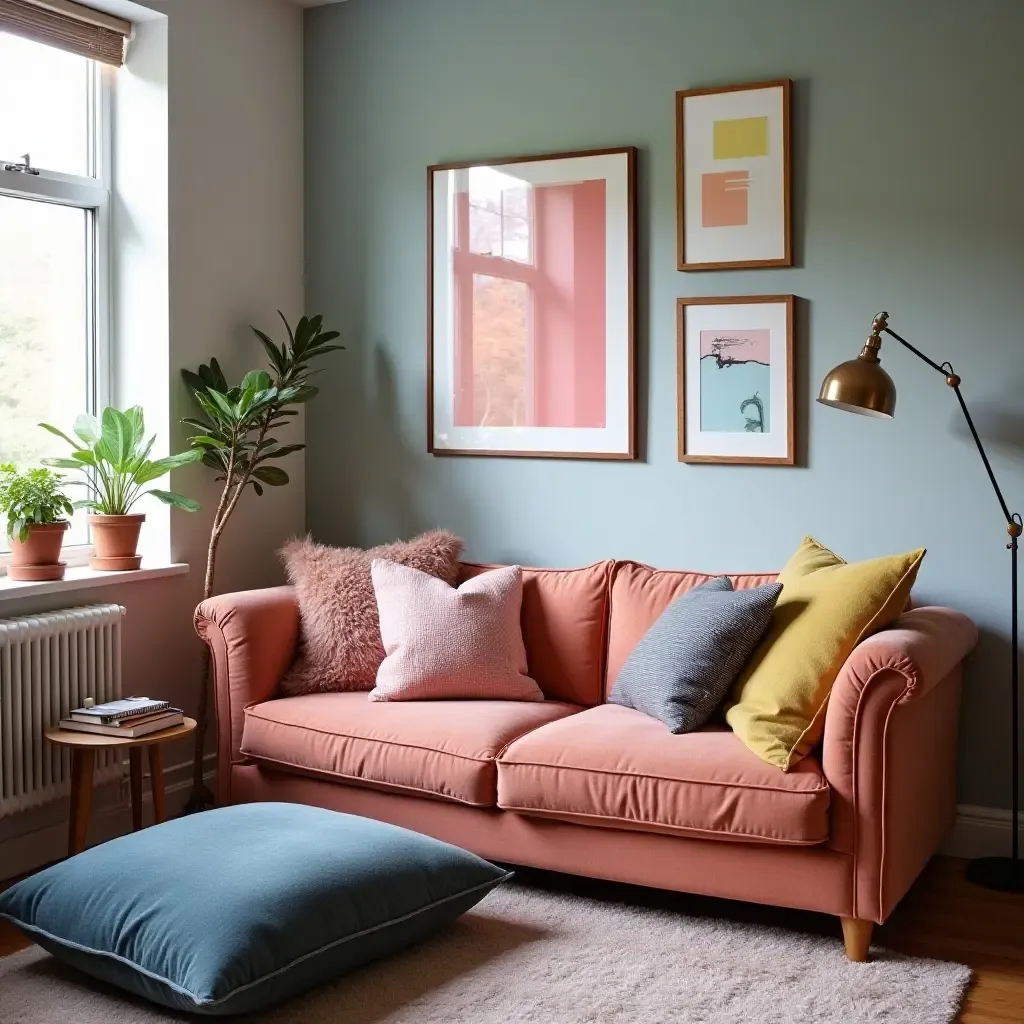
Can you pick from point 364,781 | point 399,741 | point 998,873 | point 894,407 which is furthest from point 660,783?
point 894,407

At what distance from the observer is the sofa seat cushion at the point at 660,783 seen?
283 cm

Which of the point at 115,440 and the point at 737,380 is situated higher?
the point at 737,380

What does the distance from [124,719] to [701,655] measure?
1.54 meters

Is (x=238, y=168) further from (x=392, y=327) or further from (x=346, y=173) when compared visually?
(x=392, y=327)

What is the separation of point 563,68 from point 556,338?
87 cm

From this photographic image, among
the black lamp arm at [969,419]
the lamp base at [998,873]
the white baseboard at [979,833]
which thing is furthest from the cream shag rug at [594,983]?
the black lamp arm at [969,419]

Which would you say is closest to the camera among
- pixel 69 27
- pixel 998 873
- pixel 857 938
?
pixel 857 938

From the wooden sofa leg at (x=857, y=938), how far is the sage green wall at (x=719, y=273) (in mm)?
943

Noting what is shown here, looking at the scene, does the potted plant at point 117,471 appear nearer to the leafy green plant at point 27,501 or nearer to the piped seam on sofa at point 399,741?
A: the leafy green plant at point 27,501

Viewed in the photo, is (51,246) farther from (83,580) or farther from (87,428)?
(83,580)

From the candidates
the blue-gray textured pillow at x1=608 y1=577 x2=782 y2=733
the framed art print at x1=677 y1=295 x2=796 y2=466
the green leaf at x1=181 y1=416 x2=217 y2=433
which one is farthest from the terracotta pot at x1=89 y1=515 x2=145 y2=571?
the framed art print at x1=677 y1=295 x2=796 y2=466

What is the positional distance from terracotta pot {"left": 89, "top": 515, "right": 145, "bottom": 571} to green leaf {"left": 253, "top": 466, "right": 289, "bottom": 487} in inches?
17.2

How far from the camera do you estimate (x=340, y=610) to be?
3.77m

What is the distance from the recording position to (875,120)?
3.64m
